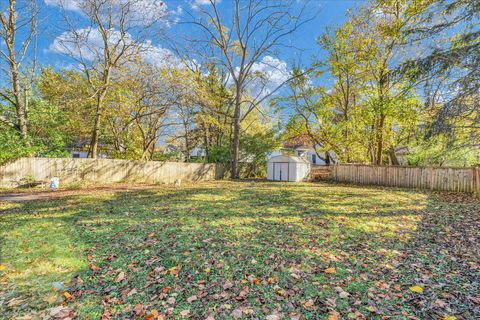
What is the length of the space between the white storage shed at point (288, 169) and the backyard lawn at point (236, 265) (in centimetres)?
1034

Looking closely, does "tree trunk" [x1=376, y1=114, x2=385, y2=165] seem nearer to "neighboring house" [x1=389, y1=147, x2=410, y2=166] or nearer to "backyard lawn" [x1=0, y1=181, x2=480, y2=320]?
"neighboring house" [x1=389, y1=147, x2=410, y2=166]

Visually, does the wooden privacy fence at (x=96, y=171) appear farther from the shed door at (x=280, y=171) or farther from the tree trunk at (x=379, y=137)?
the tree trunk at (x=379, y=137)

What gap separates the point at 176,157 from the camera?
21094mm

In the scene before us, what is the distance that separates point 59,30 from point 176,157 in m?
11.4

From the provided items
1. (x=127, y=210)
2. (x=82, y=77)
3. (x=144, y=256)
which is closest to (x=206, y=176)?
(x=82, y=77)

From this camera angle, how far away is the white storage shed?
16.3 metres

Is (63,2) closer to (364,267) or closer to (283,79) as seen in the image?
(283,79)

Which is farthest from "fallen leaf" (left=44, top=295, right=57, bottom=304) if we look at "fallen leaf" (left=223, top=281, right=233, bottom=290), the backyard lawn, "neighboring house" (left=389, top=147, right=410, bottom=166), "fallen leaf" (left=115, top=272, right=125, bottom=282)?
"neighboring house" (left=389, top=147, right=410, bottom=166)

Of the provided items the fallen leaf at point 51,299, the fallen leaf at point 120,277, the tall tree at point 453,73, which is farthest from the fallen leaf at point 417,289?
the tall tree at point 453,73

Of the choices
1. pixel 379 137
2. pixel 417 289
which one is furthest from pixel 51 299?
pixel 379 137

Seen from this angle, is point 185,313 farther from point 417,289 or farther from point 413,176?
point 413,176

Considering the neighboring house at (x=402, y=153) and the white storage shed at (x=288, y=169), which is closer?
the white storage shed at (x=288, y=169)

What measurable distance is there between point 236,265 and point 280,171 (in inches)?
548

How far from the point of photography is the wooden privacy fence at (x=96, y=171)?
390 inches
